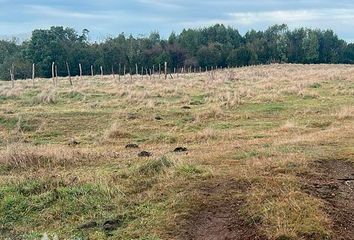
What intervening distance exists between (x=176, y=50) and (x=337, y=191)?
199 ft

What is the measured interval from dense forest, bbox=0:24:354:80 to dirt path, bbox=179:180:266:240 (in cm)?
4039

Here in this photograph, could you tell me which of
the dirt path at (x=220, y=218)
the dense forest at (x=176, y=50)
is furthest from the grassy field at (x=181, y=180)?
the dense forest at (x=176, y=50)

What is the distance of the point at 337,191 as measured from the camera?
7309mm

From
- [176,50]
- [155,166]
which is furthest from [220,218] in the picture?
[176,50]

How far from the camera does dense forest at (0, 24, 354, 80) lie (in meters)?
53.5

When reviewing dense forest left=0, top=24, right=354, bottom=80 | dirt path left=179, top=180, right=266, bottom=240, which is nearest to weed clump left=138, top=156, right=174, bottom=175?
dirt path left=179, top=180, right=266, bottom=240

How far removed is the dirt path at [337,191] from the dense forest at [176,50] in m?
40.2

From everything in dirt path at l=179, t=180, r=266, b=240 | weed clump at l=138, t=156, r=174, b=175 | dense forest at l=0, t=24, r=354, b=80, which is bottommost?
dirt path at l=179, t=180, r=266, b=240

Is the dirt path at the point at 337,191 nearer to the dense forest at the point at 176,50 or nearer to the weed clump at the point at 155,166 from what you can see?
the weed clump at the point at 155,166

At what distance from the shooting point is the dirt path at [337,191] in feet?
20.4

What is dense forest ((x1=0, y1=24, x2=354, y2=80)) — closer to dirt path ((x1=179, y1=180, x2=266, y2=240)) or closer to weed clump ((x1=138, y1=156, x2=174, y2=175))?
weed clump ((x1=138, y1=156, x2=174, y2=175))

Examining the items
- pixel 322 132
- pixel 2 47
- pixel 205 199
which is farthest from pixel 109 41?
pixel 205 199

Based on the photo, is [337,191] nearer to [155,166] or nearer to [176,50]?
[155,166]

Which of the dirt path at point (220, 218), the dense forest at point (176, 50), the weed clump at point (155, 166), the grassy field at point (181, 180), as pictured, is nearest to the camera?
the dirt path at point (220, 218)
